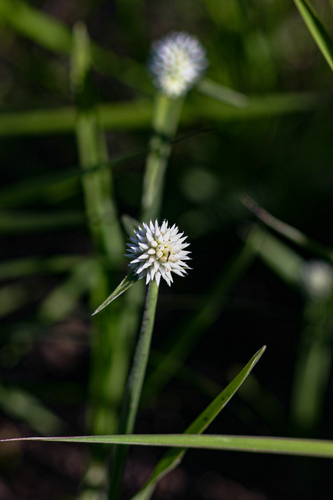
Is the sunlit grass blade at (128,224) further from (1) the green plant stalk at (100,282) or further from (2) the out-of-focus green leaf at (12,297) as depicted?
(2) the out-of-focus green leaf at (12,297)

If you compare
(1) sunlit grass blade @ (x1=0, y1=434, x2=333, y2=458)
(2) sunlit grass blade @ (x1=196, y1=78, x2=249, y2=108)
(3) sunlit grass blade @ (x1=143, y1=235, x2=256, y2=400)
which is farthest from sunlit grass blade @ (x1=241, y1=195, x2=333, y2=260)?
(1) sunlit grass blade @ (x1=0, y1=434, x2=333, y2=458)

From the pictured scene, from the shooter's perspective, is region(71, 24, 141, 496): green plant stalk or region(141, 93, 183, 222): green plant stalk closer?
region(141, 93, 183, 222): green plant stalk

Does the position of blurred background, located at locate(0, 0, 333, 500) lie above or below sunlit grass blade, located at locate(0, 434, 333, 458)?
above

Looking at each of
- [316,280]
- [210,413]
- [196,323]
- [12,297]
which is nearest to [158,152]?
[196,323]

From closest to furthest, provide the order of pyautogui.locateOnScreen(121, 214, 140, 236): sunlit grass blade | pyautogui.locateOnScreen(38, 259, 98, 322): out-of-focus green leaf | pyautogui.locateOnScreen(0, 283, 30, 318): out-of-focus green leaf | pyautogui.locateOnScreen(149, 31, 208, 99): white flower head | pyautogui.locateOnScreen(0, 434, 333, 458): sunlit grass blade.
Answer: pyautogui.locateOnScreen(0, 434, 333, 458): sunlit grass blade
pyautogui.locateOnScreen(121, 214, 140, 236): sunlit grass blade
pyautogui.locateOnScreen(149, 31, 208, 99): white flower head
pyautogui.locateOnScreen(38, 259, 98, 322): out-of-focus green leaf
pyautogui.locateOnScreen(0, 283, 30, 318): out-of-focus green leaf

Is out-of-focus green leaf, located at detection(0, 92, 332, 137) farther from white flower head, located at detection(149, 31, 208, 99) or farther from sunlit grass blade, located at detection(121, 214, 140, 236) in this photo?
sunlit grass blade, located at detection(121, 214, 140, 236)

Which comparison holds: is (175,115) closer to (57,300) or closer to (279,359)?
(57,300)

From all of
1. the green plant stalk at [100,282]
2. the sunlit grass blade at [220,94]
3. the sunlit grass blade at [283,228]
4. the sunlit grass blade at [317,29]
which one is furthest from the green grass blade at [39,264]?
the sunlit grass blade at [317,29]

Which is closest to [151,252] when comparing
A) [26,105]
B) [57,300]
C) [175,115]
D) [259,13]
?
[175,115]
